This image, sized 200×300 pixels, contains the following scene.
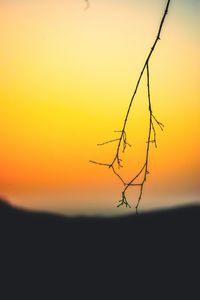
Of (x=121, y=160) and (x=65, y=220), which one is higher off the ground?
(x=121, y=160)

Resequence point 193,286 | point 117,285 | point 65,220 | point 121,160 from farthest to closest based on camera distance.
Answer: point 65,220, point 117,285, point 193,286, point 121,160

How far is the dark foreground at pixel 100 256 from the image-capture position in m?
32.0

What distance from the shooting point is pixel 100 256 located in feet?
158

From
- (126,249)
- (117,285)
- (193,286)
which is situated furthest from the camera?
(126,249)

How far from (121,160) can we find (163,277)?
37.0m

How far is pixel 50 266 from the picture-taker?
4409 centimetres

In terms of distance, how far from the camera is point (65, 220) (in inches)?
2591

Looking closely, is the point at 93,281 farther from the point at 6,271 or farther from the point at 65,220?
the point at 65,220

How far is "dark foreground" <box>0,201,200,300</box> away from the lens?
31991 millimetres

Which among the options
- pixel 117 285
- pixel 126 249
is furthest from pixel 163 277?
pixel 126 249

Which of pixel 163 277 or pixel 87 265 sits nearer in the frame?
pixel 163 277

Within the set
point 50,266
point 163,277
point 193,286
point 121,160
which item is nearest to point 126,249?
point 50,266

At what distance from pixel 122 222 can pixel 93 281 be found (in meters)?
23.6

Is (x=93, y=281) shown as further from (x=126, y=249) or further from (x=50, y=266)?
(x=126, y=249)
